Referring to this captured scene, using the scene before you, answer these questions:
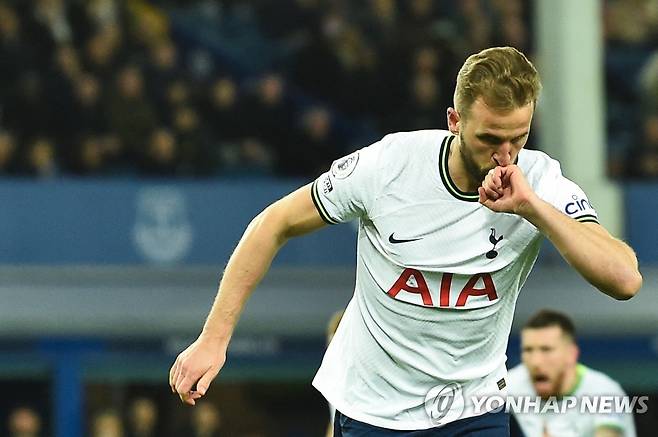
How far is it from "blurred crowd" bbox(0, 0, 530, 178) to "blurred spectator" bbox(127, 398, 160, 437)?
1.81m

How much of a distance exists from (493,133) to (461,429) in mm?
928

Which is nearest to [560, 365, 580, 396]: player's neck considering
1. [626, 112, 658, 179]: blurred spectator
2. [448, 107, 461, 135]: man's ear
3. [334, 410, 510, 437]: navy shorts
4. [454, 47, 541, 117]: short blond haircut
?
[334, 410, 510, 437]: navy shorts

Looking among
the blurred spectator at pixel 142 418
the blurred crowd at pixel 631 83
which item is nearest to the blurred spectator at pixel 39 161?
the blurred spectator at pixel 142 418

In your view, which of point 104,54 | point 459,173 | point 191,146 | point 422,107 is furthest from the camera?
point 422,107

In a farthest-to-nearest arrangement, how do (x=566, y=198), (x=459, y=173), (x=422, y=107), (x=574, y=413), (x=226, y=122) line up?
(x=422, y=107)
(x=226, y=122)
(x=574, y=413)
(x=459, y=173)
(x=566, y=198)

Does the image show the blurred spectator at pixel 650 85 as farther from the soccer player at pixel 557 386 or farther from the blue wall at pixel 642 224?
the soccer player at pixel 557 386

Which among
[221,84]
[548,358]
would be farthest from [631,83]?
[548,358]

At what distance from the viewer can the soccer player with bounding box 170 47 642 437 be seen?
4355 millimetres

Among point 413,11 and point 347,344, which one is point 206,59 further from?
point 347,344

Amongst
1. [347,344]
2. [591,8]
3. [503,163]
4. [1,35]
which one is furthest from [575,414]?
[1,35]

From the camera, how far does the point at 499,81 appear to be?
4098mm

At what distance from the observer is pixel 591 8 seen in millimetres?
12164

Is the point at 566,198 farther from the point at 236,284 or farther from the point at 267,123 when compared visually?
the point at 267,123

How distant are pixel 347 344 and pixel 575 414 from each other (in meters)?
2.32
